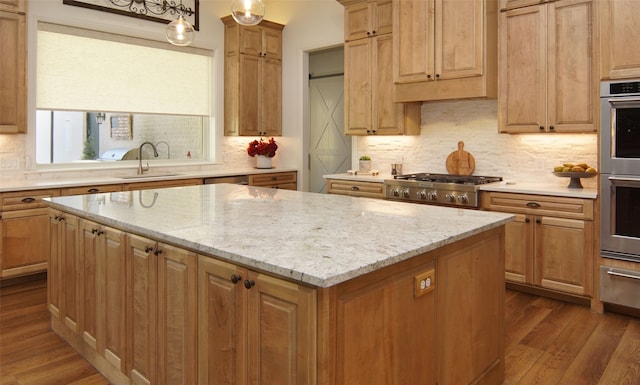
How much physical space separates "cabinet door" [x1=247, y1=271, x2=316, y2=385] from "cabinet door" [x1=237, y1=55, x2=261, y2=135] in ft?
15.8

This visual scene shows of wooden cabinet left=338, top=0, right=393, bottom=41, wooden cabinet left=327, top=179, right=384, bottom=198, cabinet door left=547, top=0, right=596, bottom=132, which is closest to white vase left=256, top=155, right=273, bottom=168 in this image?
wooden cabinet left=327, top=179, right=384, bottom=198

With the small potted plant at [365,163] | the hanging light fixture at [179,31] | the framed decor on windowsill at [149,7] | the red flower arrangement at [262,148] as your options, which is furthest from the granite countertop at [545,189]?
the framed decor on windowsill at [149,7]

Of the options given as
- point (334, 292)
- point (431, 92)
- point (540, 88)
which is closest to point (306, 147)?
point (431, 92)

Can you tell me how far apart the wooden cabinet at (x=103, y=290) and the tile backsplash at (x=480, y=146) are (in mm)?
3608

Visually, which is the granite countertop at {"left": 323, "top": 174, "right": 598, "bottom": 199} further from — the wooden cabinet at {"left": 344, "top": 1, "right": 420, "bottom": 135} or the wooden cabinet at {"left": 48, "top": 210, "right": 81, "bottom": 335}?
the wooden cabinet at {"left": 48, "top": 210, "right": 81, "bottom": 335}

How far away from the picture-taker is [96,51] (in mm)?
5273

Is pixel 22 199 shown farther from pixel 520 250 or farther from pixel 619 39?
pixel 619 39

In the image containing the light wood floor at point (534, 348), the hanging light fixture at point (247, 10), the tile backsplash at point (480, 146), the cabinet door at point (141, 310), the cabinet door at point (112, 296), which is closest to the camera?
the cabinet door at point (141, 310)

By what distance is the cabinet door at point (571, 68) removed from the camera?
3.75 meters

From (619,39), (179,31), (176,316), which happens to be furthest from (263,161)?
(176,316)

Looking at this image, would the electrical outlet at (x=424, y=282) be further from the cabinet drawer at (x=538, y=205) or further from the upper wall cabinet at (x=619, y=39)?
the upper wall cabinet at (x=619, y=39)

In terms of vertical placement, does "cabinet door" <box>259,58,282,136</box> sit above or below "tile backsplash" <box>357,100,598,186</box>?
above

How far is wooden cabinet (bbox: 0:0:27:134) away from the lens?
4.38m

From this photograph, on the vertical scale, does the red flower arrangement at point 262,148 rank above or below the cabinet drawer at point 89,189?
above
